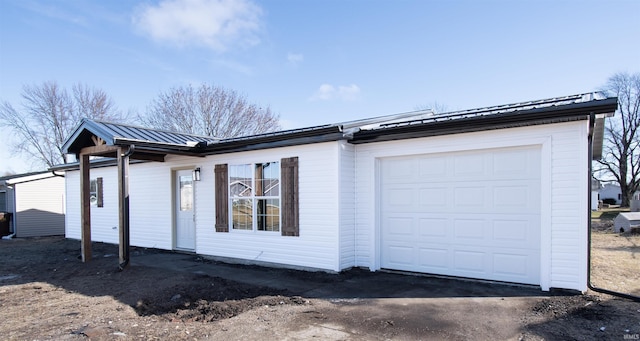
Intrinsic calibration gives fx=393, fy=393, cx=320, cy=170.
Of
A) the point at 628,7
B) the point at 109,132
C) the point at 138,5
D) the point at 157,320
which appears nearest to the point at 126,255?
the point at 109,132

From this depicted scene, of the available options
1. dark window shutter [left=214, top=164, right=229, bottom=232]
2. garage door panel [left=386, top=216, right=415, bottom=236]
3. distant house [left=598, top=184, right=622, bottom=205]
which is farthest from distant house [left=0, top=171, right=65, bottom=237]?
distant house [left=598, top=184, right=622, bottom=205]

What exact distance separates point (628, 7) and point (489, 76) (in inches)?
262

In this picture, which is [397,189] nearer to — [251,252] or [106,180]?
[251,252]

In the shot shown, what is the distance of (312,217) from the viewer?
771cm

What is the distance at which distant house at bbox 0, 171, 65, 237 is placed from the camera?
15930 millimetres

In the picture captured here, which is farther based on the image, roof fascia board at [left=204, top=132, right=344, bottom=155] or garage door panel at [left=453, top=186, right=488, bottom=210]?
roof fascia board at [left=204, top=132, right=344, bottom=155]

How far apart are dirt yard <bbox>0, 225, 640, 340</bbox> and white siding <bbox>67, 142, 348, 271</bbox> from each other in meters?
0.73

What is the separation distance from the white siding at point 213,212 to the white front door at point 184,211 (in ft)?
0.60

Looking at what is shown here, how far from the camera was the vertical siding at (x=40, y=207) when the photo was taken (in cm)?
1598

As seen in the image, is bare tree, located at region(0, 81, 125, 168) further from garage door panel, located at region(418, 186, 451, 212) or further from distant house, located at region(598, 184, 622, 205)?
distant house, located at region(598, 184, 622, 205)

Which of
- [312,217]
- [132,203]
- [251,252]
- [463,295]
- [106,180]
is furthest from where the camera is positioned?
[106,180]

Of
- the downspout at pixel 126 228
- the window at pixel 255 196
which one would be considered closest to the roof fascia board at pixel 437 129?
the window at pixel 255 196

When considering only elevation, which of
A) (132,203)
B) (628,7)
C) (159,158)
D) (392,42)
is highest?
(392,42)

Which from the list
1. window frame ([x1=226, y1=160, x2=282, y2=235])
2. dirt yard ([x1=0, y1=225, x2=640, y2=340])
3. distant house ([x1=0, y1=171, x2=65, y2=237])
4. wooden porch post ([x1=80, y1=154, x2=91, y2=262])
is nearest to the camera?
dirt yard ([x1=0, y1=225, x2=640, y2=340])
